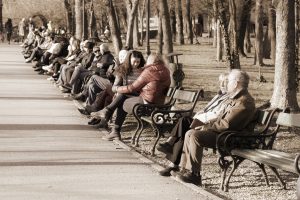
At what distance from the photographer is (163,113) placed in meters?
9.98

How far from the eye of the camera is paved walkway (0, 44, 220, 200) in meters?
7.16

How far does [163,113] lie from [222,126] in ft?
7.48

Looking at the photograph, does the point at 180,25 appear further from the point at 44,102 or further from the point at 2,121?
the point at 2,121

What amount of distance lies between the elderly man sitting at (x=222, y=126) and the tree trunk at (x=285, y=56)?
17.8 feet

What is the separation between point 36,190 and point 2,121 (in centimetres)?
573

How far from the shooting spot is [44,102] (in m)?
16.2

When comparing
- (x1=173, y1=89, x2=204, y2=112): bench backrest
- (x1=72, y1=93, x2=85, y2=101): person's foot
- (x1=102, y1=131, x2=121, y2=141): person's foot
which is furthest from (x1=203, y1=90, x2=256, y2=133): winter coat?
(x1=72, y1=93, x2=85, y2=101): person's foot

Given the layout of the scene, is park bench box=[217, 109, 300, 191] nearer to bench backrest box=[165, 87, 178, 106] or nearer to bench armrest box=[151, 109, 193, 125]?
bench armrest box=[151, 109, 193, 125]

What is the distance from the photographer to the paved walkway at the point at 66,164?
7.16 meters

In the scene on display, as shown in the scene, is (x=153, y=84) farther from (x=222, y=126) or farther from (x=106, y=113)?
(x=222, y=126)

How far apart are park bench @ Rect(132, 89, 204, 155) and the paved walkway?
1.79 ft

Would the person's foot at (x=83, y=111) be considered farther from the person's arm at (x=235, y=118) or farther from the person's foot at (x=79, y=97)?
the person's arm at (x=235, y=118)

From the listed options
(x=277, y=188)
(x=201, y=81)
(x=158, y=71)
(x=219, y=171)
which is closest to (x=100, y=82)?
(x=158, y=71)

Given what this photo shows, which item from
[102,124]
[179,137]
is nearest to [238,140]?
[179,137]
